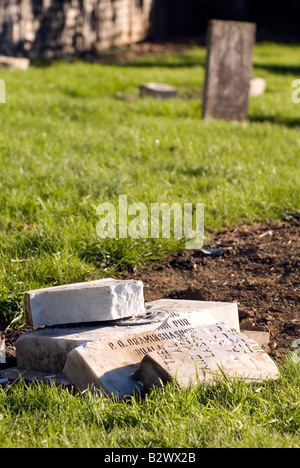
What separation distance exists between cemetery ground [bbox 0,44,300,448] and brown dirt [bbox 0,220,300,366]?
13 mm

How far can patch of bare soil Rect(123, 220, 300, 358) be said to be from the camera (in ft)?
11.9

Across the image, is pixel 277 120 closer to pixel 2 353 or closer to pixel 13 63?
pixel 13 63

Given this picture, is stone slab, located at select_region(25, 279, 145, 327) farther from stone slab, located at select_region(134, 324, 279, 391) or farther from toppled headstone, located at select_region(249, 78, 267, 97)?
toppled headstone, located at select_region(249, 78, 267, 97)

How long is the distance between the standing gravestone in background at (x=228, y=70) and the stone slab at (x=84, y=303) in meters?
5.63

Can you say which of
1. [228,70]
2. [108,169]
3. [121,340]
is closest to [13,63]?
[228,70]

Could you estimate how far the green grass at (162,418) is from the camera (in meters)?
2.40

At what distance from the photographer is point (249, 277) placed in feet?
13.7

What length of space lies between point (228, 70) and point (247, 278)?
498 centimetres

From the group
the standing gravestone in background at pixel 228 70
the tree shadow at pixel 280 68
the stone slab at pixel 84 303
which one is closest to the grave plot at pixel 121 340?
the stone slab at pixel 84 303

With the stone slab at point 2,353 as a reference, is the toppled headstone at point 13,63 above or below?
above

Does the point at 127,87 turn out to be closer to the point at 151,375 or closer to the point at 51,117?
the point at 51,117

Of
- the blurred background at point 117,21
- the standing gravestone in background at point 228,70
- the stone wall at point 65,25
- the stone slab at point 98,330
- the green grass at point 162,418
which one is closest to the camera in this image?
the green grass at point 162,418

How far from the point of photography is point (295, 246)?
4.58 metres

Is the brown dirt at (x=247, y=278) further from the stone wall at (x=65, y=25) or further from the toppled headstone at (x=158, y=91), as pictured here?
the stone wall at (x=65, y=25)
